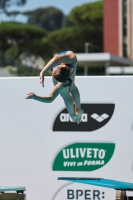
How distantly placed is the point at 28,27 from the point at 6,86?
55.7 meters

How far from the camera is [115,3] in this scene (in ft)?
180

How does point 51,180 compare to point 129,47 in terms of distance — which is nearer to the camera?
point 51,180

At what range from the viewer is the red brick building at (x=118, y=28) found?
53.8 m

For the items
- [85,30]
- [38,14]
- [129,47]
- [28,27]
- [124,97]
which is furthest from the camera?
[38,14]

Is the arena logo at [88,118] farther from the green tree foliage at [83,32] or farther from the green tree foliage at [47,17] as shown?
the green tree foliage at [47,17]

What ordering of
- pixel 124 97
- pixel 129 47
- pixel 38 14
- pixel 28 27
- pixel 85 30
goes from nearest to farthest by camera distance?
pixel 124 97
pixel 129 47
pixel 28 27
pixel 85 30
pixel 38 14

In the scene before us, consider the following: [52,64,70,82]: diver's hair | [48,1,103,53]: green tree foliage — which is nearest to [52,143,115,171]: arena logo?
[52,64,70,82]: diver's hair

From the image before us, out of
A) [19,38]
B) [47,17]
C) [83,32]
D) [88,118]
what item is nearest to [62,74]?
[88,118]

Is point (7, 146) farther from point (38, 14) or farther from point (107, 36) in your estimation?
point (38, 14)

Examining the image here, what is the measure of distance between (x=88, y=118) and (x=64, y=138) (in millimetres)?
317

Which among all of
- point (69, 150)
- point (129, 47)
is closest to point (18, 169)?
point (69, 150)

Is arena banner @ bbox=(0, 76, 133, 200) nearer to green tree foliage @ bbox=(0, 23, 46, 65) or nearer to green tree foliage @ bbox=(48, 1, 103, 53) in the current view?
green tree foliage @ bbox=(0, 23, 46, 65)

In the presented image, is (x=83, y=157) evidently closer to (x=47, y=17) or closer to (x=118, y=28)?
(x=118, y=28)

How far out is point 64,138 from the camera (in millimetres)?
4488
